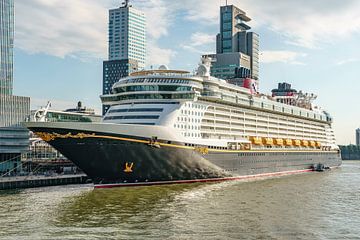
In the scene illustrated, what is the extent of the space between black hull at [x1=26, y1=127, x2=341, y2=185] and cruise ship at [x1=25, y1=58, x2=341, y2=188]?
4.0 inches

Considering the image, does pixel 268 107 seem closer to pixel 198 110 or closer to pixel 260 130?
pixel 260 130

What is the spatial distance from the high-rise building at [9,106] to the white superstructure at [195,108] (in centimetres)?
3668

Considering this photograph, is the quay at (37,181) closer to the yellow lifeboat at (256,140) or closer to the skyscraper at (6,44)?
the yellow lifeboat at (256,140)

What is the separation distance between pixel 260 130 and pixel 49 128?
3968 centimetres

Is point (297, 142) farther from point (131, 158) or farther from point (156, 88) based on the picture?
point (131, 158)

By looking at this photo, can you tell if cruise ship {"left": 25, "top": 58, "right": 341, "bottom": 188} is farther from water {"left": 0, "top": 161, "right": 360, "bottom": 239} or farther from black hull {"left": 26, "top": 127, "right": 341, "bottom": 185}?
water {"left": 0, "top": 161, "right": 360, "bottom": 239}

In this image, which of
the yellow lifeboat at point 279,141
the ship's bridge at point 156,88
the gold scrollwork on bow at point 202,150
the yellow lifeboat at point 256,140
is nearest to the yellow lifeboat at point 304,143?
the yellow lifeboat at point 279,141

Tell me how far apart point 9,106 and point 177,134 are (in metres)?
54.0

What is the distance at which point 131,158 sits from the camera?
4762cm

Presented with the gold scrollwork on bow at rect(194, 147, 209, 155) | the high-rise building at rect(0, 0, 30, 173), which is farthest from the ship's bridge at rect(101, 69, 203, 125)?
the high-rise building at rect(0, 0, 30, 173)

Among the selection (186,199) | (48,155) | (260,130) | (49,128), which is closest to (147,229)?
(186,199)

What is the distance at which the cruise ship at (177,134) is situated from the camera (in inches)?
1831

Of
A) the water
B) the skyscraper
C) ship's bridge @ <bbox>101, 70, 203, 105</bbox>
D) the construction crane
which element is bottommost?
the water

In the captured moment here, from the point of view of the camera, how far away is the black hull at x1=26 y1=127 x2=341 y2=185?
45938 mm
